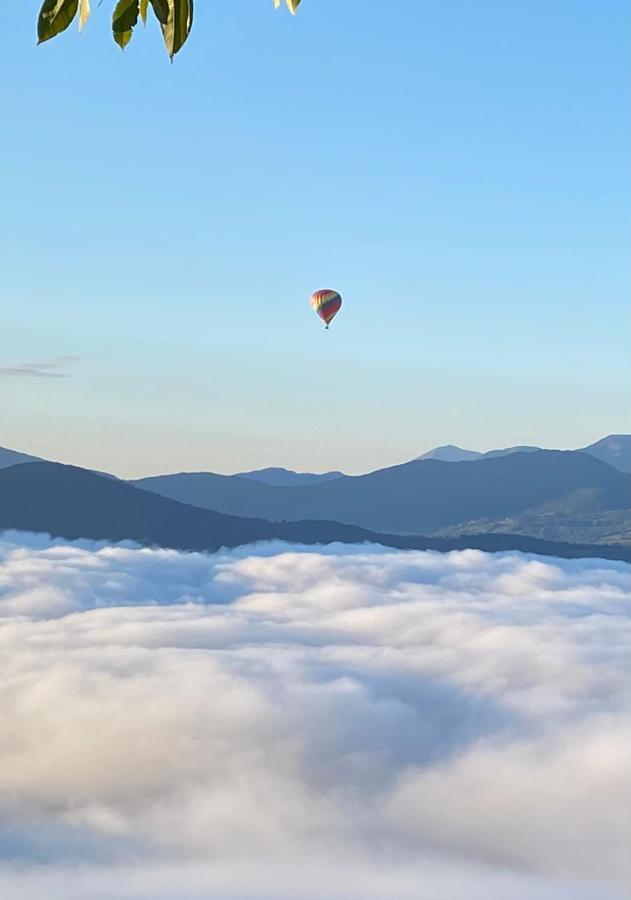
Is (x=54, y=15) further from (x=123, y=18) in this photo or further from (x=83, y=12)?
(x=123, y=18)

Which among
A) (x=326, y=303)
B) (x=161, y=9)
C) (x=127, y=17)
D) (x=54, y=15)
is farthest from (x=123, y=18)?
(x=326, y=303)

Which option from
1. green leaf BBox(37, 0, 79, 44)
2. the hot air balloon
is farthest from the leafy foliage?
the hot air balloon

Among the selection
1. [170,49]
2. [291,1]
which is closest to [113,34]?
[170,49]

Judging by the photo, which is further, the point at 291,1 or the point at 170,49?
the point at 291,1

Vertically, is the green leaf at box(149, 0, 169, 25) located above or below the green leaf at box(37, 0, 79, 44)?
above

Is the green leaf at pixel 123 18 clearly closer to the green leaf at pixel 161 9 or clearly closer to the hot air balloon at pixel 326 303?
the green leaf at pixel 161 9

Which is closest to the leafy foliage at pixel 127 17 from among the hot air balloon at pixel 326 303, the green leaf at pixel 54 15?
the green leaf at pixel 54 15

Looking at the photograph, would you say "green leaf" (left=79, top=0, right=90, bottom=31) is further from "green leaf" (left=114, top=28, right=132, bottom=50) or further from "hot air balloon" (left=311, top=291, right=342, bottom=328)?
Result: "hot air balloon" (left=311, top=291, right=342, bottom=328)

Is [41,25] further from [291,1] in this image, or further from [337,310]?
[337,310]
